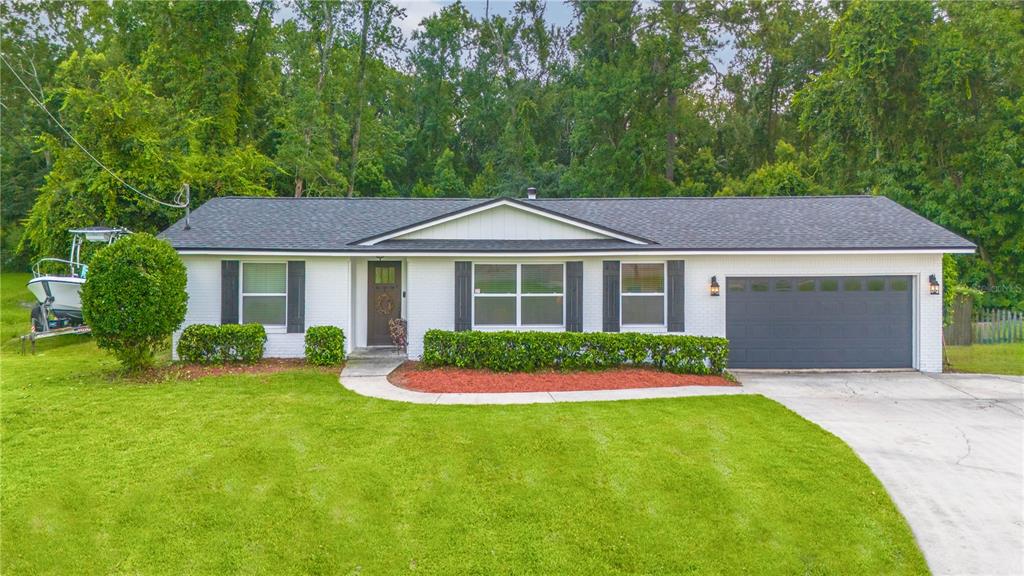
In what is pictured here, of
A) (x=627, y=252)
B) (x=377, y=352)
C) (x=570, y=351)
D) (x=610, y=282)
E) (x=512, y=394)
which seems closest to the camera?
(x=512, y=394)

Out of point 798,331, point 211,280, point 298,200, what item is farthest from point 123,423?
point 798,331

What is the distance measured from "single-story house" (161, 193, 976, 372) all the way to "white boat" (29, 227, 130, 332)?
10.5 ft

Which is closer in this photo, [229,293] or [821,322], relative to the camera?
[821,322]

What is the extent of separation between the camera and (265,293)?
13352mm

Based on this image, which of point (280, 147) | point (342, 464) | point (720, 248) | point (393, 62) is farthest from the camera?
point (393, 62)

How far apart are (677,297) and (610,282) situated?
149 cm

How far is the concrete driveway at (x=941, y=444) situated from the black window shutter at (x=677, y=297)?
1.70 metres

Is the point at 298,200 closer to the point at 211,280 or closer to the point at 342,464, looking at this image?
the point at 211,280

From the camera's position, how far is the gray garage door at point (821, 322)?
12.8m

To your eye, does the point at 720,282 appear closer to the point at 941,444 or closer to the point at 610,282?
the point at 610,282

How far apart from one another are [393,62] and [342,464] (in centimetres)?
3281

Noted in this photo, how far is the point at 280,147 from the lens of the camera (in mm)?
26219

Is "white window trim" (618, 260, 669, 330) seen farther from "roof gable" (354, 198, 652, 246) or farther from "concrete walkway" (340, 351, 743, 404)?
"concrete walkway" (340, 351, 743, 404)

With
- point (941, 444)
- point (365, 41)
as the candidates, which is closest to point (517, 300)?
point (941, 444)
